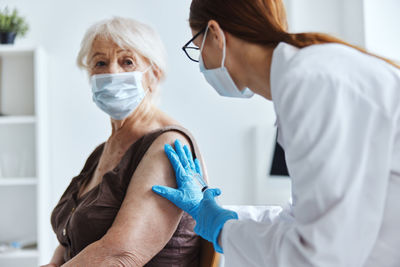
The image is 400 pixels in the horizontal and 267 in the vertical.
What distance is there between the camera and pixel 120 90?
1.48 m

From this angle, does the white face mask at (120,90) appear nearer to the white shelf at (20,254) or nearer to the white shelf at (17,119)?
the white shelf at (17,119)

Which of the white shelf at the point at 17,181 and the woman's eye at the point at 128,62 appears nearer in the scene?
the woman's eye at the point at 128,62

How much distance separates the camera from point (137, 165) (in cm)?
126

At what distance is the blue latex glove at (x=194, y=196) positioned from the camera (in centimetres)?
93

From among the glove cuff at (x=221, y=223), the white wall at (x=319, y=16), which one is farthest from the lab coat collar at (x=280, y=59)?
the white wall at (x=319, y=16)

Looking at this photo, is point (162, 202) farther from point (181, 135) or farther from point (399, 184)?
point (399, 184)

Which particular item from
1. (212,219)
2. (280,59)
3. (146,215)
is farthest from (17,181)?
(280,59)

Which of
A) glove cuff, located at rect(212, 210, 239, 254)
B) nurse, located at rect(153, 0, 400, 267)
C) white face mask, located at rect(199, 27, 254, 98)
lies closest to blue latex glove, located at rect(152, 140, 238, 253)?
glove cuff, located at rect(212, 210, 239, 254)

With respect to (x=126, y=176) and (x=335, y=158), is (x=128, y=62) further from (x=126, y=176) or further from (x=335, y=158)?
(x=335, y=158)

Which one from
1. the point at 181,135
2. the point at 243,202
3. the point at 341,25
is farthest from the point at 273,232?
the point at 341,25

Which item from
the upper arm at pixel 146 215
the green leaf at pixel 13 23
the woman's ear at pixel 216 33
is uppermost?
the green leaf at pixel 13 23

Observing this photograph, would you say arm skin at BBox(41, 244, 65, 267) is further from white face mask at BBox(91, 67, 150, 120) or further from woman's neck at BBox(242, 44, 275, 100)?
woman's neck at BBox(242, 44, 275, 100)

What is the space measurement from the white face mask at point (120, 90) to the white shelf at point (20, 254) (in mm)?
1582

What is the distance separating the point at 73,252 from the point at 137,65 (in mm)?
642
